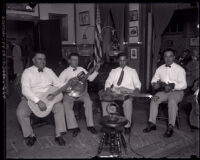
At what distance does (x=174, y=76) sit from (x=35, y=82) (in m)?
2.44

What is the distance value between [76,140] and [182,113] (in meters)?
2.50

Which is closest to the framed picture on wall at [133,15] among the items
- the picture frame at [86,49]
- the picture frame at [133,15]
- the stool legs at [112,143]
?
the picture frame at [133,15]

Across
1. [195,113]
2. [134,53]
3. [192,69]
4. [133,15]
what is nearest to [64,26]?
[133,15]

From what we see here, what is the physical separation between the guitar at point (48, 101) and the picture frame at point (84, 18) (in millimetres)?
4352

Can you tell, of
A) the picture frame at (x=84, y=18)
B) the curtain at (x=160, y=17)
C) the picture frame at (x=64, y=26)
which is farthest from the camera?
the picture frame at (x=64, y=26)

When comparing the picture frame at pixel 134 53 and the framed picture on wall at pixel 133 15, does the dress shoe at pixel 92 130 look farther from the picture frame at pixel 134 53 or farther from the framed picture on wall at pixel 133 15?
the framed picture on wall at pixel 133 15

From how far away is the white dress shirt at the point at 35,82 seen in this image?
375 cm

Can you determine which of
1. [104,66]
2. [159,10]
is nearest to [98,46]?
[104,66]

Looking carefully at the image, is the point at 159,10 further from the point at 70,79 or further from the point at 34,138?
the point at 34,138

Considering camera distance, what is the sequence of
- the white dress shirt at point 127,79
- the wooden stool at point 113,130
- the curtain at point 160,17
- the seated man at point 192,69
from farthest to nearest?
the curtain at point 160,17, the seated man at point 192,69, the white dress shirt at point 127,79, the wooden stool at point 113,130

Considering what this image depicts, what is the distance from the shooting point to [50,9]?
822 centimetres

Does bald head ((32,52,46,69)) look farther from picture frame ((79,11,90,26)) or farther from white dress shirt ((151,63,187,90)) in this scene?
picture frame ((79,11,90,26))

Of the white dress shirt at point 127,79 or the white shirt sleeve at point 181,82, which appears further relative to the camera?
the white dress shirt at point 127,79

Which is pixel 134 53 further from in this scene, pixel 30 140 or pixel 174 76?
pixel 30 140
